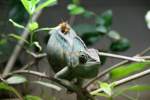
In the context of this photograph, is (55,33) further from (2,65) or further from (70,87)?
(2,65)

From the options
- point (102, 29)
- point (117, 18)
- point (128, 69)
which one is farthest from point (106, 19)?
point (128, 69)

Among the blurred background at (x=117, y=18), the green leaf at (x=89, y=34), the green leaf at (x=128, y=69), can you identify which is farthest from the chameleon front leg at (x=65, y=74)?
the blurred background at (x=117, y=18)

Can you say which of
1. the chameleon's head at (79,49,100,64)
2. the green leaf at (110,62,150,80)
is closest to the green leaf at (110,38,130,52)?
the green leaf at (110,62,150,80)

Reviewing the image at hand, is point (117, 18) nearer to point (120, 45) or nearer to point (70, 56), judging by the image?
point (120, 45)

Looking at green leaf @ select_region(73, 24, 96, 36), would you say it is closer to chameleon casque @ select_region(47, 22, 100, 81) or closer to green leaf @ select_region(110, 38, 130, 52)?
green leaf @ select_region(110, 38, 130, 52)

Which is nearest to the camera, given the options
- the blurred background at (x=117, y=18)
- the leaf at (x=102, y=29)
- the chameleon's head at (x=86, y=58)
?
the chameleon's head at (x=86, y=58)

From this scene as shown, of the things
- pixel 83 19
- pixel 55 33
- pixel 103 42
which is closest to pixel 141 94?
pixel 103 42

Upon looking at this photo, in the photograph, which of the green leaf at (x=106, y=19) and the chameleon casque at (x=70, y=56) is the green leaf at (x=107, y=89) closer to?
the chameleon casque at (x=70, y=56)

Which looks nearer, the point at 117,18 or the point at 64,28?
the point at 64,28

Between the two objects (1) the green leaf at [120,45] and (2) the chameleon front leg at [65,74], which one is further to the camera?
(1) the green leaf at [120,45]
